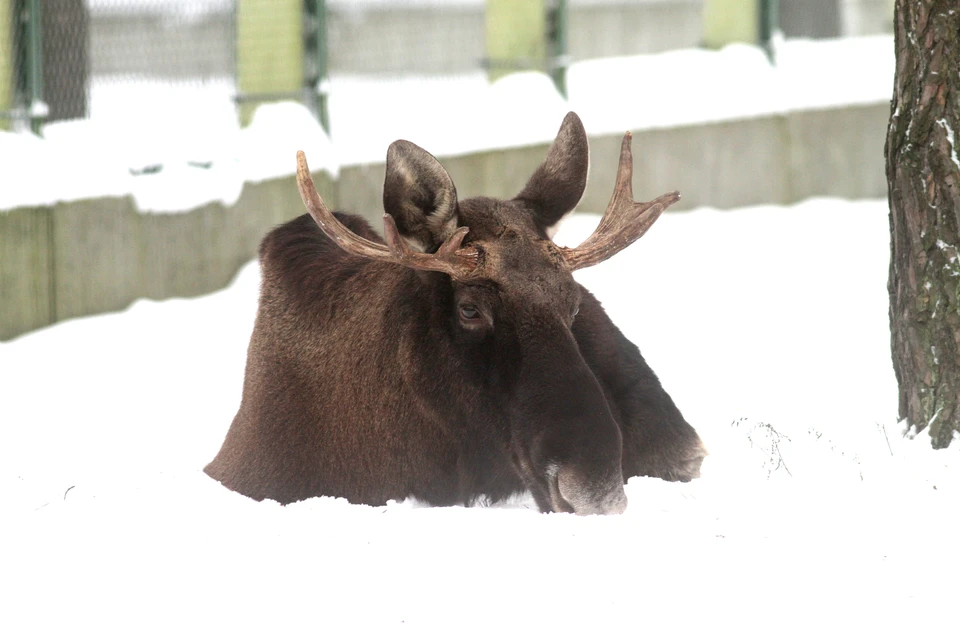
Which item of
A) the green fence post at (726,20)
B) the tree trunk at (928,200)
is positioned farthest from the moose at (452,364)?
the green fence post at (726,20)

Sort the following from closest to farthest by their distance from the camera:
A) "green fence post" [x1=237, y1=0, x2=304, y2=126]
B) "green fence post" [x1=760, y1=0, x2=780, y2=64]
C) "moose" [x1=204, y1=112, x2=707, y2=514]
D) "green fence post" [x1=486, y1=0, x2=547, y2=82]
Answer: "moose" [x1=204, y1=112, x2=707, y2=514], "green fence post" [x1=237, y1=0, x2=304, y2=126], "green fence post" [x1=486, y1=0, x2=547, y2=82], "green fence post" [x1=760, y1=0, x2=780, y2=64]

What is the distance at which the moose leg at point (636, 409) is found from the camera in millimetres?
4734

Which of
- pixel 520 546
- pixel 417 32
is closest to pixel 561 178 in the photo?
pixel 520 546

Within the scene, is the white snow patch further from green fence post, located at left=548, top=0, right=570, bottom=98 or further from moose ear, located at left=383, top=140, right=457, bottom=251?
green fence post, located at left=548, top=0, right=570, bottom=98

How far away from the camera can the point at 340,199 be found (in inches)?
395

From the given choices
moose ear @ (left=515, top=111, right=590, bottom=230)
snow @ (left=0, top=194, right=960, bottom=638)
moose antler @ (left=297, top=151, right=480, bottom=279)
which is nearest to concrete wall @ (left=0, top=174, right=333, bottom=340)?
snow @ (left=0, top=194, right=960, bottom=638)

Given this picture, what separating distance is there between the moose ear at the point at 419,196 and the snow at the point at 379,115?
4667mm

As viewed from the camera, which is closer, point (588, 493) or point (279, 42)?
point (588, 493)

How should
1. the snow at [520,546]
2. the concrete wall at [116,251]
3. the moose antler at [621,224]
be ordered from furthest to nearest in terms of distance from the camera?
the concrete wall at [116,251], the moose antler at [621,224], the snow at [520,546]

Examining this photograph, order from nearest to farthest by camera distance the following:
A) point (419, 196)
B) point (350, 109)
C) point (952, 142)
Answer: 1. point (419, 196)
2. point (952, 142)
3. point (350, 109)

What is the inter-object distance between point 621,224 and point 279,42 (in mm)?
6173

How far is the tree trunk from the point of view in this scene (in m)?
4.57

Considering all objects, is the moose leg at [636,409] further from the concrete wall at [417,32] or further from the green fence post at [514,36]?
the green fence post at [514,36]

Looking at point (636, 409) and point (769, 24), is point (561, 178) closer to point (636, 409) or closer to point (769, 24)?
point (636, 409)
